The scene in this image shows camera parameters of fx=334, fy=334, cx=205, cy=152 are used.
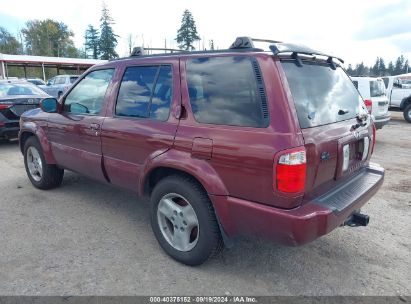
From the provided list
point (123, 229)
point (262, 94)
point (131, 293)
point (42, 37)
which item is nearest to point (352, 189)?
point (262, 94)

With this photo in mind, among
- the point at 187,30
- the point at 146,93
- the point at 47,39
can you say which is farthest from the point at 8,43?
the point at 146,93

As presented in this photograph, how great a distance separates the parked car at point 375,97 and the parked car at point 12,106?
8.33 meters

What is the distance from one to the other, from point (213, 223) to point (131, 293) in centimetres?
85

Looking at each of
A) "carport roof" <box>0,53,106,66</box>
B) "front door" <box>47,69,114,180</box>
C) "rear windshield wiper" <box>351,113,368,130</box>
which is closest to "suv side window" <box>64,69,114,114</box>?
"front door" <box>47,69,114,180</box>

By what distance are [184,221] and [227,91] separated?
1.20 meters

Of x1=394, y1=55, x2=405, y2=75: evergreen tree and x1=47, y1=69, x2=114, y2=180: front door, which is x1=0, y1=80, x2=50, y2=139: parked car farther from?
x1=394, y1=55, x2=405, y2=75: evergreen tree

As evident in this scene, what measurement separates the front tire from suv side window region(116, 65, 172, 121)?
68cm

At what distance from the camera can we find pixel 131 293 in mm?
2645

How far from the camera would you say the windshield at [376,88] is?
944 centimetres

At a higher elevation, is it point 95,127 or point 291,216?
point 95,127

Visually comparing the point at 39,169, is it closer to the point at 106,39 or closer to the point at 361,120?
the point at 361,120

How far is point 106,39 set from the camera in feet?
229

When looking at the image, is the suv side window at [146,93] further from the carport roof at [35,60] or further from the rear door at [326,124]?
the carport roof at [35,60]

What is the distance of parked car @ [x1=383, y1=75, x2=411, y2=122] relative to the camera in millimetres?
14039
